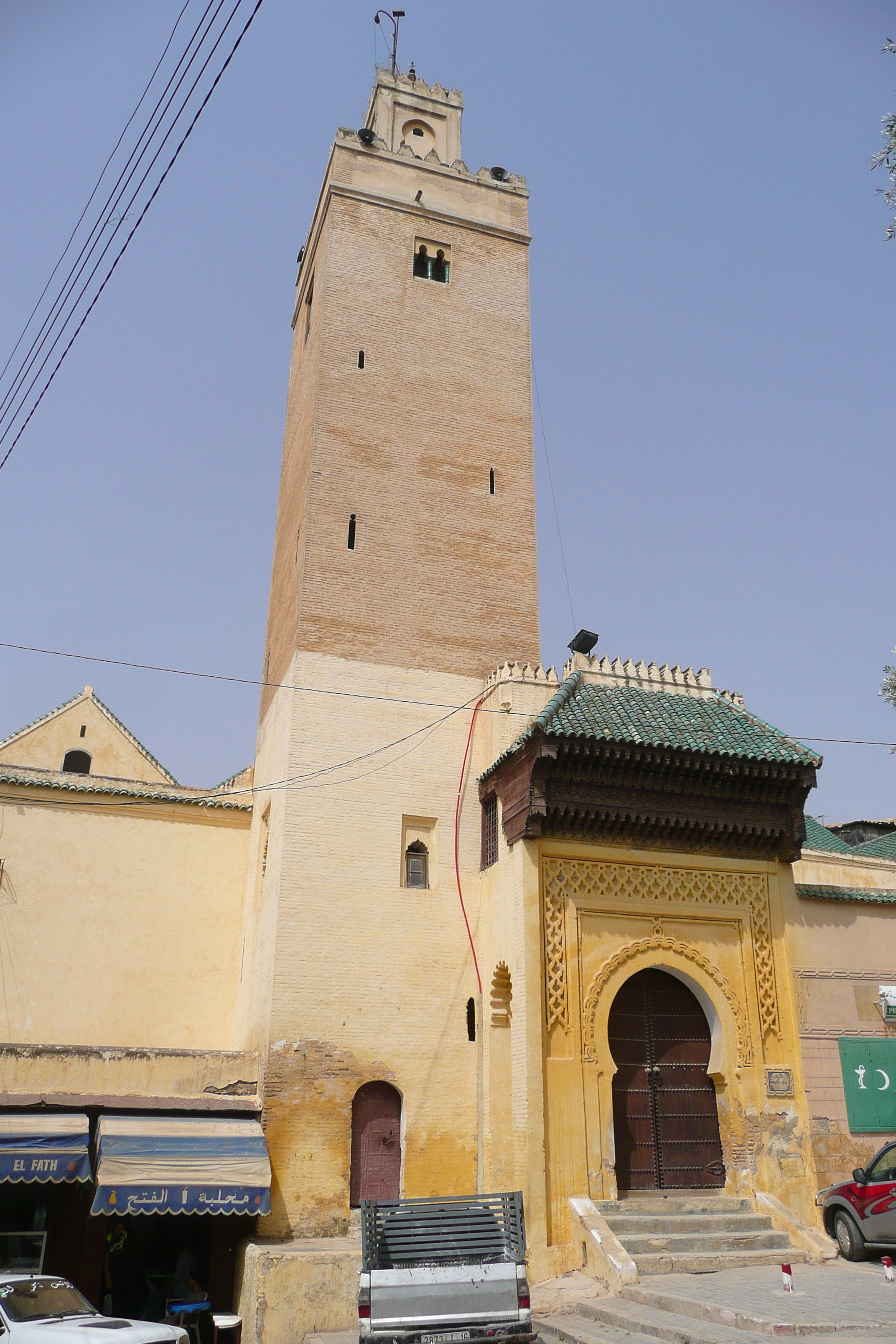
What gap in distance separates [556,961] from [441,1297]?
211 inches

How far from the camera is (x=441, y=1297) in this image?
8.26m

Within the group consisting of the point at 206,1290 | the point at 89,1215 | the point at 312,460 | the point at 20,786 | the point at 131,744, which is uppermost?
the point at 312,460

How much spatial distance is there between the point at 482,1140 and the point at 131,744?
33.3 ft

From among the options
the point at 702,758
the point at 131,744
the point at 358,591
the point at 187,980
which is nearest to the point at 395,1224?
the point at 702,758

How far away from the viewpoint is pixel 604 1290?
10945mm

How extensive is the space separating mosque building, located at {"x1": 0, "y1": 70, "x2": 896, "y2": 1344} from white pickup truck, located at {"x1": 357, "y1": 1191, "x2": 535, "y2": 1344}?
11.5ft

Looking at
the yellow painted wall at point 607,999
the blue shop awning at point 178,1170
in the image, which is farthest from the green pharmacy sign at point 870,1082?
the blue shop awning at point 178,1170

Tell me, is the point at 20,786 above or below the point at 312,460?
below

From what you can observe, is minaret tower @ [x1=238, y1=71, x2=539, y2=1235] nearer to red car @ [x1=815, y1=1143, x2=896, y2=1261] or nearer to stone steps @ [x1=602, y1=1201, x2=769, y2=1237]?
stone steps @ [x1=602, y1=1201, x2=769, y2=1237]

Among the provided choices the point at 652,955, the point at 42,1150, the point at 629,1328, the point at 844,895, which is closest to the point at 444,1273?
the point at 629,1328

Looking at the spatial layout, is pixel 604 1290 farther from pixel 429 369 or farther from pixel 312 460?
pixel 429 369

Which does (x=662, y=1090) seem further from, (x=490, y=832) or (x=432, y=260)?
(x=432, y=260)

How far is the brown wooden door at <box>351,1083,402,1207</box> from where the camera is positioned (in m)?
13.5

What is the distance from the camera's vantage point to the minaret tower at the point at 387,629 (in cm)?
1388
